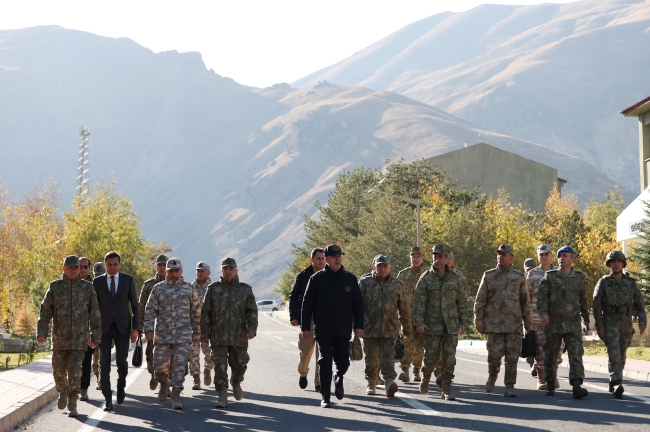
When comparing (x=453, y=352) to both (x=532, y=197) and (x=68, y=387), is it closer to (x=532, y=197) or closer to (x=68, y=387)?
(x=68, y=387)

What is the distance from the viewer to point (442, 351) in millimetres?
13086

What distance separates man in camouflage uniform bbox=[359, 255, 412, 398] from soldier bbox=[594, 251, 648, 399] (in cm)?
282

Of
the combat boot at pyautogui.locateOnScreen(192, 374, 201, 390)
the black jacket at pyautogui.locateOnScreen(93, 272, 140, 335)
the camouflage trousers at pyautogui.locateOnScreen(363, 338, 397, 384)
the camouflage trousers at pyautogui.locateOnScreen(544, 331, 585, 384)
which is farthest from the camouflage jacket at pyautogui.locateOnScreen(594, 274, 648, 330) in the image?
the black jacket at pyautogui.locateOnScreen(93, 272, 140, 335)

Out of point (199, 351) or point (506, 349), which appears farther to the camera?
point (199, 351)

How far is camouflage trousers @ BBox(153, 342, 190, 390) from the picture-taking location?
12.1m

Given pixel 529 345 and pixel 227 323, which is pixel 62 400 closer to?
pixel 227 323

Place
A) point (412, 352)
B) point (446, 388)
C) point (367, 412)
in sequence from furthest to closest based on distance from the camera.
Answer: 1. point (412, 352)
2. point (446, 388)
3. point (367, 412)

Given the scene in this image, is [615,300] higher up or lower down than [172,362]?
higher up

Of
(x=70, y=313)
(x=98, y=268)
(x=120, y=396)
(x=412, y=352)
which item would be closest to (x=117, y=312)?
(x=70, y=313)

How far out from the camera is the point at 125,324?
12.8 metres

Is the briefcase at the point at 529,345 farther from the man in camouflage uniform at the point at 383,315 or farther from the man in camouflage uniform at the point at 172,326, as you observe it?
the man in camouflage uniform at the point at 172,326

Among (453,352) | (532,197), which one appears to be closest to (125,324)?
(453,352)

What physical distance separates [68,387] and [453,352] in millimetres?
5267

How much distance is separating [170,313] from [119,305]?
0.91 metres
